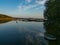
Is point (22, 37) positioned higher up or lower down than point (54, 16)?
lower down

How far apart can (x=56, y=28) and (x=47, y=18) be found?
4.24 m

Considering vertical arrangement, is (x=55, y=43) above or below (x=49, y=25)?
below

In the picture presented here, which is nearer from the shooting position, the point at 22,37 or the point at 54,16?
the point at 54,16

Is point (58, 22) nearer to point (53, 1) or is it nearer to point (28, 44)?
point (53, 1)

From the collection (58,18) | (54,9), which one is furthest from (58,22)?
(54,9)

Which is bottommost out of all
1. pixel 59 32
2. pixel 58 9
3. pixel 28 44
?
pixel 28 44

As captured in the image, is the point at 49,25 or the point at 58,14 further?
the point at 49,25

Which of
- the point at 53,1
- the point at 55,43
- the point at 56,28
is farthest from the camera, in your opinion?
the point at 53,1

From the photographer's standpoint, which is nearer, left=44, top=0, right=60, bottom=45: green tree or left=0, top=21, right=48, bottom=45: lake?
left=44, top=0, right=60, bottom=45: green tree

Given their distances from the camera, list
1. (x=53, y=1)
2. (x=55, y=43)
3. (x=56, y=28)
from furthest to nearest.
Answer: (x=53, y=1) → (x=56, y=28) → (x=55, y=43)

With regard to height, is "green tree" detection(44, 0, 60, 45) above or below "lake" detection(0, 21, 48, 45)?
above

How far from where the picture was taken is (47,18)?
32.6 metres

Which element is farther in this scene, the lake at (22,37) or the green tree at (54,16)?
the lake at (22,37)

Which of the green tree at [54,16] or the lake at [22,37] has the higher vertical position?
the green tree at [54,16]
